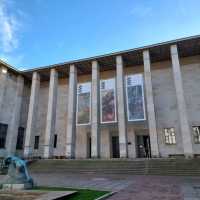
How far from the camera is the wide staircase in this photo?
1316 cm

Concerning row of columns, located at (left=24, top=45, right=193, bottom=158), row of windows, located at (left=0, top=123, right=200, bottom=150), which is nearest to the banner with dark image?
row of columns, located at (left=24, top=45, right=193, bottom=158)

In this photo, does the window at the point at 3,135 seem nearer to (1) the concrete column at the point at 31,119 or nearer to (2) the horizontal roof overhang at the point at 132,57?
(1) the concrete column at the point at 31,119

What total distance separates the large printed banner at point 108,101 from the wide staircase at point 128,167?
15.5ft

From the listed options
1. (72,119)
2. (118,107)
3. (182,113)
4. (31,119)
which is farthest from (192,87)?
(31,119)

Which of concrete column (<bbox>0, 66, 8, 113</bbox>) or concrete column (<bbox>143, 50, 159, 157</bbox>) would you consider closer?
concrete column (<bbox>143, 50, 159, 157</bbox>)

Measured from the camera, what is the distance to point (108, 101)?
20.2 m

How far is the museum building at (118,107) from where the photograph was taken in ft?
62.4

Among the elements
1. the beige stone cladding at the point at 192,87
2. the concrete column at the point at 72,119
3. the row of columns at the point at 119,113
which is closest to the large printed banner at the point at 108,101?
the row of columns at the point at 119,113

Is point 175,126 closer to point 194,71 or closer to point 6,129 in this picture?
point 194,71

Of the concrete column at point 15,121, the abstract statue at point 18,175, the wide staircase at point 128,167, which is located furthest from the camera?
the concrete column at point 15,121

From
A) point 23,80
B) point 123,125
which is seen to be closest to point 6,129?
point 23,80

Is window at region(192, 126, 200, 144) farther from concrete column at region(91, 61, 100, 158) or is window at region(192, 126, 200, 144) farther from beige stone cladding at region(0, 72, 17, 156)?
beige stone cladding at region(0, 72, 17, 156)

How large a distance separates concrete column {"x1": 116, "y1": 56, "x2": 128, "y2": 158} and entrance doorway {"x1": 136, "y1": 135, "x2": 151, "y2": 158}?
4.00 meters

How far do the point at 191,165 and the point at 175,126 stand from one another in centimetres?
698
